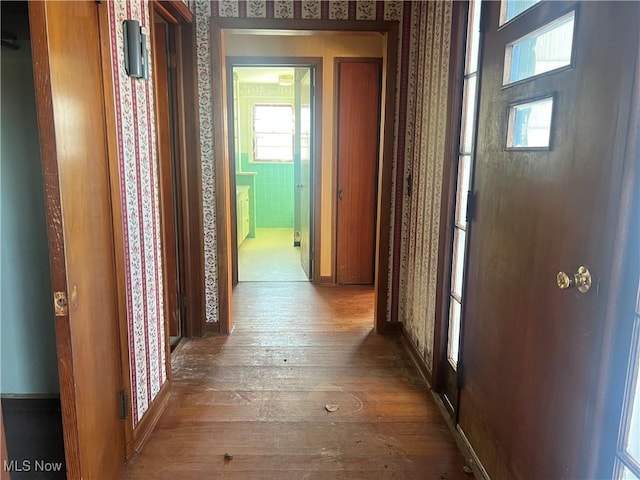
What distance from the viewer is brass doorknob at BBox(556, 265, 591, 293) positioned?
4.01 feet

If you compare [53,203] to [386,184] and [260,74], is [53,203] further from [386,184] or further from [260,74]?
[260,74]

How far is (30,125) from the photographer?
1.98 metres

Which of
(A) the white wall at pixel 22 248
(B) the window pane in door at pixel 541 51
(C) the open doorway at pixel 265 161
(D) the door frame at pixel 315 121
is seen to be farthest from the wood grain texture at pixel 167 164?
(C) the open doorway at pixel 265 161

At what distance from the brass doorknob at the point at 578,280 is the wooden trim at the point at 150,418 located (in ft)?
5.86

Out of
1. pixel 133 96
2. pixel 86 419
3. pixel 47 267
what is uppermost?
pixel 133 96

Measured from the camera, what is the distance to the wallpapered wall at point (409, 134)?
8.59ft

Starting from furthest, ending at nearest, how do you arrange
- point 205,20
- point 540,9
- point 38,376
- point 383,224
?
point 383,224, point 205,20, point 38,376, point 540,9

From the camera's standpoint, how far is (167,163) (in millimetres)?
3029

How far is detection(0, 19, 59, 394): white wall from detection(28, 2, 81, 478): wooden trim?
30.6 inches

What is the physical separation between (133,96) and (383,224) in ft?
6.23

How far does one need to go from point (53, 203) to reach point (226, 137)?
6.59ft

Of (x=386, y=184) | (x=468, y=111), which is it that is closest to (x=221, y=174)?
(x=386, y=184)

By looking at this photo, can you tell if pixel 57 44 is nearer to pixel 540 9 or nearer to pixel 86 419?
pixel 86 419

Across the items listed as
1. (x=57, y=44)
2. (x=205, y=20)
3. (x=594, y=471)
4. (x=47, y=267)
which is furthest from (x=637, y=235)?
(x=205, y=20)
